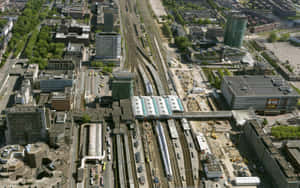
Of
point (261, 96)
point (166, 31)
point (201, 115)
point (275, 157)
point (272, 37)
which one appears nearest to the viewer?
point (275, 157)

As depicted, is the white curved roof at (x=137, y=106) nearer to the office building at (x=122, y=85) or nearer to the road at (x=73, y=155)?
the office building at (x=122, y=85)

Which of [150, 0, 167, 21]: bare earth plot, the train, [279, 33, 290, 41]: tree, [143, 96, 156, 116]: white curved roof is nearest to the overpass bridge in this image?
[143, 96, 156, 116]: white curved roof

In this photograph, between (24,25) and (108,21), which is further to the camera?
(24,25)

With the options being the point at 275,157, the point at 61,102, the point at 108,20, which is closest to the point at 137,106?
the point at 61,102

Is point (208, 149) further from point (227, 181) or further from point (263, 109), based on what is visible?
point (263, 109)

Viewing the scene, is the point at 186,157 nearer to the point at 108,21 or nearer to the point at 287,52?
the point at 108,21

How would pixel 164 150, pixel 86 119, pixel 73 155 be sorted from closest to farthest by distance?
pixel 73 155 < pixel 164 150 < pixel 86 119

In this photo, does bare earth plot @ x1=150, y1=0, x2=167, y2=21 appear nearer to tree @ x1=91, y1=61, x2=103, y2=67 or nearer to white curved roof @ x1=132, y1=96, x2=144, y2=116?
tree @ x1=91, y1=61, x2=103, y2=67
